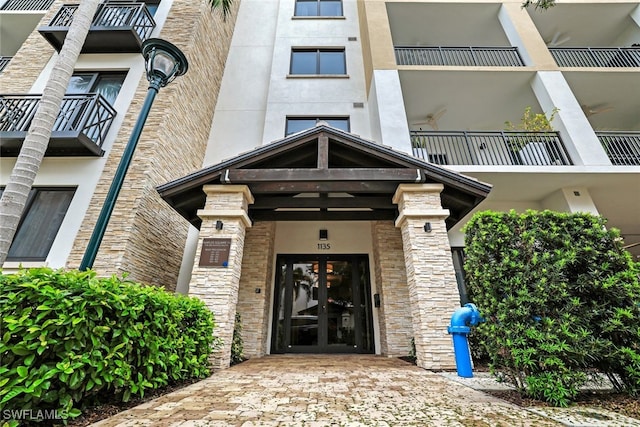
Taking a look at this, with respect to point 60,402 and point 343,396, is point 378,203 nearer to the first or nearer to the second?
point 343,396

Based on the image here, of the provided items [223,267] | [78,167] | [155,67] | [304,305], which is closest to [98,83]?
[78,167]

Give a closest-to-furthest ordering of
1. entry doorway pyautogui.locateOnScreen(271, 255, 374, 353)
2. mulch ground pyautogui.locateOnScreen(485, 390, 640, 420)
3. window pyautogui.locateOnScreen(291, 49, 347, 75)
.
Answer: mulch ground pyautogui.locateOnScreen(485, 390, 640, 420), entry doorway pyautogui.locateOnScreen(271, 255, 374, 353), window pyautogui.locateOnScreen(291, 49, 347, 75)

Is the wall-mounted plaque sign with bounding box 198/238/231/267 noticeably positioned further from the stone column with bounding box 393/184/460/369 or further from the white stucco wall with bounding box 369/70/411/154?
the white stucco wall with bounding box 369/70/411/154

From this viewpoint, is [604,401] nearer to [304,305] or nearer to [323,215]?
[323,215]

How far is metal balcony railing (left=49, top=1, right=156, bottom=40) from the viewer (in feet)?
26.6

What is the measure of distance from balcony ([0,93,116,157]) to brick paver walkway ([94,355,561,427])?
6.12 m

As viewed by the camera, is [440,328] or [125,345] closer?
[125,345]

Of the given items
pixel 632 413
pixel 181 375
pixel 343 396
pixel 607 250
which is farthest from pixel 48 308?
pixel 607 250

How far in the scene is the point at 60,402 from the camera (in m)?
2.22

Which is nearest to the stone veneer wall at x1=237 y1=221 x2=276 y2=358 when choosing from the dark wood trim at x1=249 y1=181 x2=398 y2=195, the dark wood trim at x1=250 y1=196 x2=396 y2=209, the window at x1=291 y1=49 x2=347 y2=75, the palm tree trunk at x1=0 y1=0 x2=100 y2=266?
the dark wood trim at x1=250 y1=196 x2=396 y2=209

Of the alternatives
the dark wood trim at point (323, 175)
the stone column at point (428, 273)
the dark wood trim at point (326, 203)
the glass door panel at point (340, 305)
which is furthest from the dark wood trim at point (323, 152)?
the glass door panel at point (340, 305)

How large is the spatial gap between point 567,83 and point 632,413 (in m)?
10.3

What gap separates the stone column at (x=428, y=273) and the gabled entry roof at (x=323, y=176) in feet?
1.26

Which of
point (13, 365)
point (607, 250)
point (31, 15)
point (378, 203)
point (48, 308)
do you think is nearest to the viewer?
point (13, 365)
